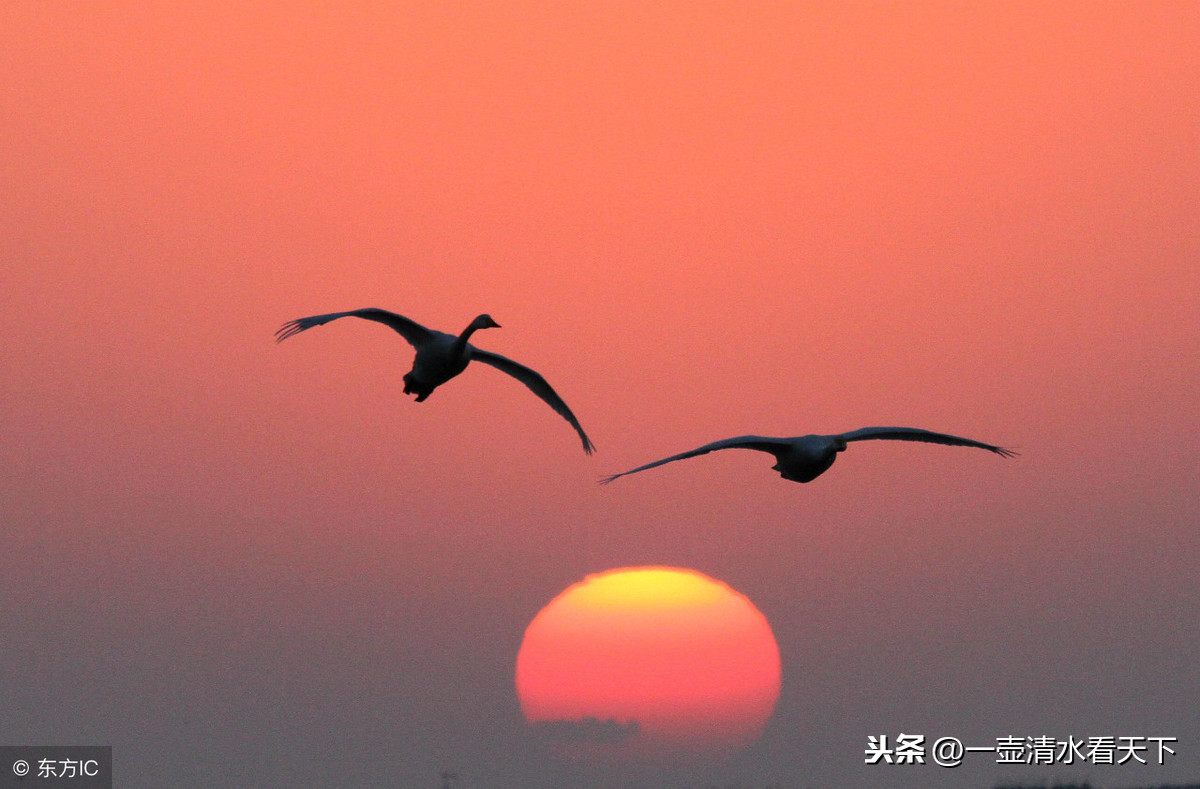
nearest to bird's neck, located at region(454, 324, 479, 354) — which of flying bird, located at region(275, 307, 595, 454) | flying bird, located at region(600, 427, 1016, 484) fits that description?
flying bird, located at region(275, 307, 595, 454)

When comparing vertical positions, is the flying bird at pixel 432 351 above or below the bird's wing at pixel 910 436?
above

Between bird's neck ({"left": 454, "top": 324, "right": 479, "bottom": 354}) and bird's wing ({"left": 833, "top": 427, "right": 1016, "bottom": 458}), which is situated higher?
bird's neck ({"left": 454, "top": 324, "right": 479, "bottom": 354})

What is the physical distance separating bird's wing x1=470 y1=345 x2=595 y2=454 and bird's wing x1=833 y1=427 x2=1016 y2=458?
644cm

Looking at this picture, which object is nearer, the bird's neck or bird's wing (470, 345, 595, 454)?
the bird's neck

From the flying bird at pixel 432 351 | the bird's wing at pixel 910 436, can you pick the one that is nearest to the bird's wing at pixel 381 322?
the flying bird at pixel 432 351

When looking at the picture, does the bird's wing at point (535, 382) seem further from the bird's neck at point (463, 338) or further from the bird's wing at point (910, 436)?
the bird's wing at point (910, 436)

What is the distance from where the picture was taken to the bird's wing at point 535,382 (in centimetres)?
3909

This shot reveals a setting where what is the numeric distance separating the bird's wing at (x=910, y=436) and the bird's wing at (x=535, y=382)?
644 cm

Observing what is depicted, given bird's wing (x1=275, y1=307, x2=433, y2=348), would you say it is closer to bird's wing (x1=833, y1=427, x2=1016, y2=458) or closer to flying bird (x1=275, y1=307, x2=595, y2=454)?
flying bird (x1=275, y1=307, x2=595, y2=454)

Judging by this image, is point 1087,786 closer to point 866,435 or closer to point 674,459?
point 866,435

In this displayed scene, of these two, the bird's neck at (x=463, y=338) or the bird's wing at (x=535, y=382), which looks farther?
the bird's wing at (x=535, y=382)

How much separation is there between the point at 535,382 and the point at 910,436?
8.75 meters

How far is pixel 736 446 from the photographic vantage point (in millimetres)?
35906

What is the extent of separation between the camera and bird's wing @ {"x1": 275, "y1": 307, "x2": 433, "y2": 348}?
32781 mm
